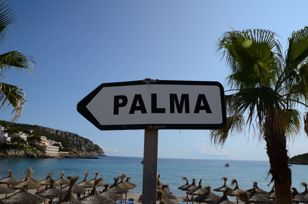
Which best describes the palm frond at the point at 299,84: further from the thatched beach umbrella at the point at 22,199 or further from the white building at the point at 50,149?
the white building at the point at 50,149

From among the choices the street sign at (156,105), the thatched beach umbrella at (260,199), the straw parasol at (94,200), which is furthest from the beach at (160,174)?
the street sign at (156,105)

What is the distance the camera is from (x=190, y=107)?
2404 millimetres

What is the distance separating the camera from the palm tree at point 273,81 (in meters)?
7.72

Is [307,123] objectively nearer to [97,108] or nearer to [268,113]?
[268,113]

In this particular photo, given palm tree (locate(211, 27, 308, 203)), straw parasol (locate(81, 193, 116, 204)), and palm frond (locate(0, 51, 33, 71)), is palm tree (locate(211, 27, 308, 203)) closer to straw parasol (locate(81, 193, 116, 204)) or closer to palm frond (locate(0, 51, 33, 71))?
palm frond (locate(0, 51, 33, 71))

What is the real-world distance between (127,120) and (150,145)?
209 millimetres

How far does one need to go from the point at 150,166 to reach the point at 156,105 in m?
0.37

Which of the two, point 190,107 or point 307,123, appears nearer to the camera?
point 190,107

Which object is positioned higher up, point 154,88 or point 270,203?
point 154,88

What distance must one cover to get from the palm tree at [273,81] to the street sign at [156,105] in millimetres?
5179

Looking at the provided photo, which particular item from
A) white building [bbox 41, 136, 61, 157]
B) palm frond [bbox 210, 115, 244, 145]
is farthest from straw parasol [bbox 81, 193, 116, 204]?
white building [bbox 41, 136, 61, 157]

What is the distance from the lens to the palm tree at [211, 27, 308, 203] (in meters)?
7.72

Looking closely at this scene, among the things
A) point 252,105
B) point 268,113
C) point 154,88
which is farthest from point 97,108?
point 268,113

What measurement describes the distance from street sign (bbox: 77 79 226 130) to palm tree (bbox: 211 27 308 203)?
A: 17.0 ft
